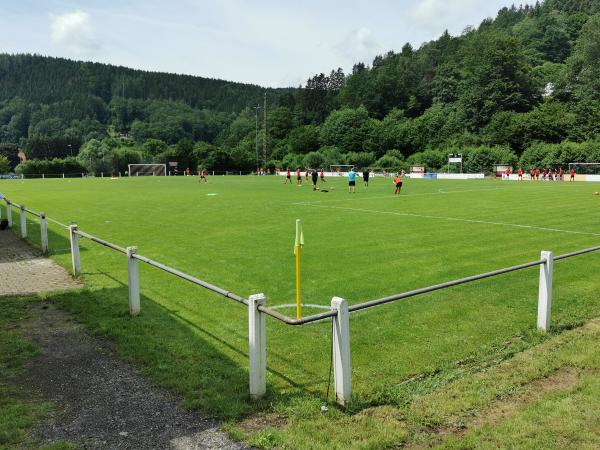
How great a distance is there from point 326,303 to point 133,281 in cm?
337

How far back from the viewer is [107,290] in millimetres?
9945

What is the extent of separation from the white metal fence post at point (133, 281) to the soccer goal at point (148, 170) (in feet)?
354

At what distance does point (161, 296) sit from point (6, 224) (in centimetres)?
1372

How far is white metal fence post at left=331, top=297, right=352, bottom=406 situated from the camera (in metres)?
5.04

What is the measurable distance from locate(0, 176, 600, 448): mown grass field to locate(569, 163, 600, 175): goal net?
59.2 metres

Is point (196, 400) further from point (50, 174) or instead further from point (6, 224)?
point (50, 174)

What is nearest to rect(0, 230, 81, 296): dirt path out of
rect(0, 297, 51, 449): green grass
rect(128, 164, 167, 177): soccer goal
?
rect(0, 297, 51, 449): green grass

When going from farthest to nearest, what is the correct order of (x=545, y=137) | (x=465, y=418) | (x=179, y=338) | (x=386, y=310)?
(x=545, y=137), (x=386, y=310), (x=179, y=338), (x=465, y=418)

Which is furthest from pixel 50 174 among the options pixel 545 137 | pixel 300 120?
pixel 545 137

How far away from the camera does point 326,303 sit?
8.88 m

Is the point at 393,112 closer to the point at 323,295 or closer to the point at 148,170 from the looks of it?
the point at 148,170

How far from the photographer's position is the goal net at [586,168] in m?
70.1

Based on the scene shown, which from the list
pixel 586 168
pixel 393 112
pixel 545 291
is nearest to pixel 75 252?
pixel 545 291

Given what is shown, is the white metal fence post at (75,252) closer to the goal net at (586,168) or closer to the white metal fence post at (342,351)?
the white metal fence post at (342,351)
